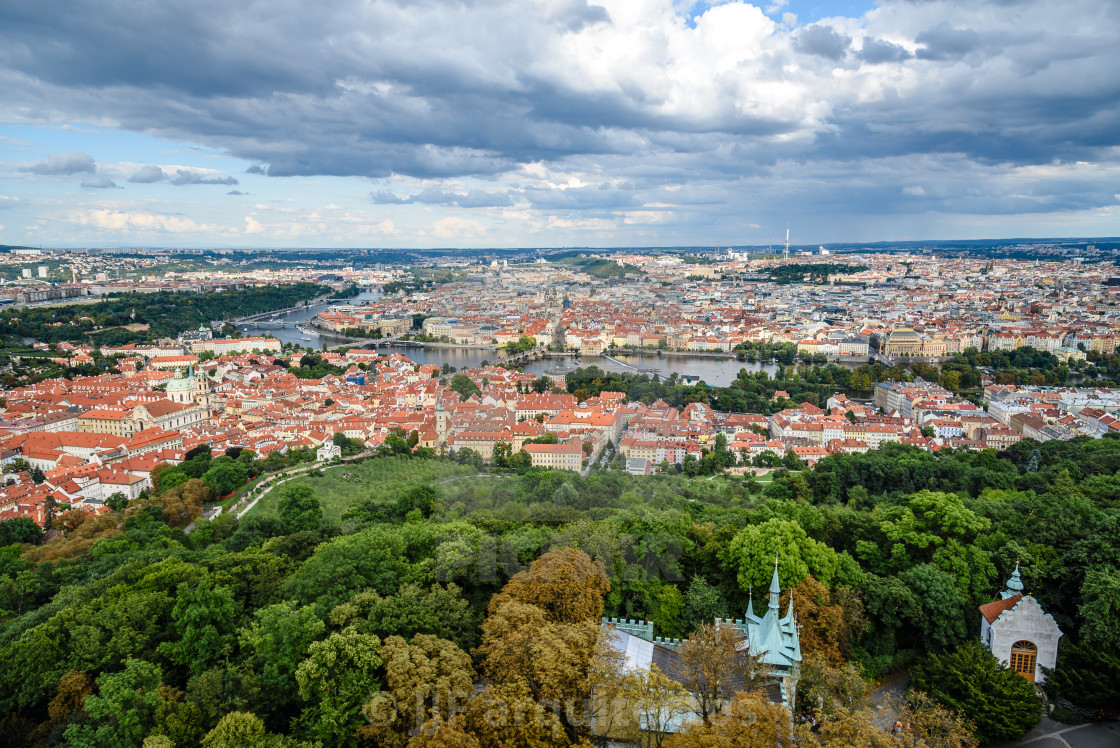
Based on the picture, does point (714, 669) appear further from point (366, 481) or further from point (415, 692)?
point (366, 481)

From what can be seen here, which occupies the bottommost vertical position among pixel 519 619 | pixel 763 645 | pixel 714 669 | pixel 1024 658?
pixel 1024 658

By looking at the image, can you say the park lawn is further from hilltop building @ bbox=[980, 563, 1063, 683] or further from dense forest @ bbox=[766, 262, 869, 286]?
dense forest @ bbox=[766, 262, 869, 286]

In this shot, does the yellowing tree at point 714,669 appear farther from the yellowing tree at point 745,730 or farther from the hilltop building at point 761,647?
the yellowing tree at point 745,730

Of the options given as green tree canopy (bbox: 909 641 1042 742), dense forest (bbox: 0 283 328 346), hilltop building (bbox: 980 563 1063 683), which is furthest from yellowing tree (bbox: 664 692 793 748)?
dense forest (bbox: 0 283 328 346)

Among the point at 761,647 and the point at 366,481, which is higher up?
the point at 761,647

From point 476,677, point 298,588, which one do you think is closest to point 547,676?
point 476,677

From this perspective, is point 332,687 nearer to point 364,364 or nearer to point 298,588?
point 298,588

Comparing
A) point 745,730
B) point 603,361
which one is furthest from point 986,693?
point 603,361
